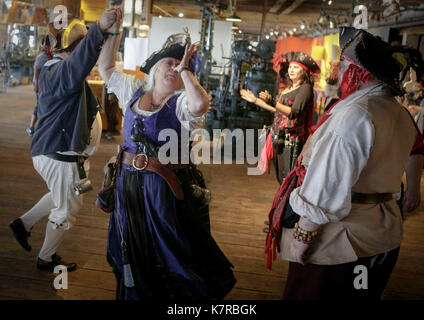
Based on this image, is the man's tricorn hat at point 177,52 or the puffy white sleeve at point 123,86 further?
the puffy white sleeve at point 123,86

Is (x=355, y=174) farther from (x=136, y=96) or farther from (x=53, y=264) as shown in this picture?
(x=53, y=264)

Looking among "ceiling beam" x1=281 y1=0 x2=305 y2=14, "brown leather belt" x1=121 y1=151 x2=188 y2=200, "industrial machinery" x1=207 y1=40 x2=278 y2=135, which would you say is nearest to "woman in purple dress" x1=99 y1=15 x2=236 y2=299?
"brown leather belt" x1=121 y1=151 x2=188 y2=200

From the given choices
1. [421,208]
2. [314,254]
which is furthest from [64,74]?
[421,208]

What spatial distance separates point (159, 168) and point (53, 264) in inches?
49.0

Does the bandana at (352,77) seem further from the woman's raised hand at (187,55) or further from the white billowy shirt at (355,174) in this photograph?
the woman's raised hand at (187,55)

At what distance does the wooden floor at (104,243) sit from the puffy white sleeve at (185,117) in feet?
3.98

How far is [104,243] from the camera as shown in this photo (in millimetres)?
3203

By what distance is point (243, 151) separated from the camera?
24.5 feet

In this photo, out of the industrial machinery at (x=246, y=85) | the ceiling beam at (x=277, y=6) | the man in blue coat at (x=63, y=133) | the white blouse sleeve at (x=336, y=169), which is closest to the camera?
the white blouse sleeve at (x=336, y=169)

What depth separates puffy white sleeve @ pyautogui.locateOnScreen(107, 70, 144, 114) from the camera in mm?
2133

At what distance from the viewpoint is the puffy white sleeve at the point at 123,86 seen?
7.00 feet

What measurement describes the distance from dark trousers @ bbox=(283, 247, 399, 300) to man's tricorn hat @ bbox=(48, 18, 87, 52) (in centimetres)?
179

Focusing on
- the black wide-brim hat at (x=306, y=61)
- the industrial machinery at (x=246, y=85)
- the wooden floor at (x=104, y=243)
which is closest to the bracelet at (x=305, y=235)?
the wooden floor at (x=104, y=243)

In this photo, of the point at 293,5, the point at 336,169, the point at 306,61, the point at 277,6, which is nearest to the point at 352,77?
the point at 336,169
